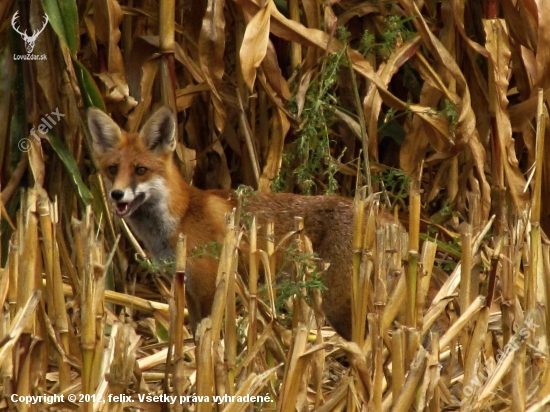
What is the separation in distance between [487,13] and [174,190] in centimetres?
194

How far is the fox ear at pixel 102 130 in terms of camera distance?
4637 millimetres

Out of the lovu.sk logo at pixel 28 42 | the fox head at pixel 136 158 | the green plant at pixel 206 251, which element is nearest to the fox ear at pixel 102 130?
the fox head at pixel 136 158

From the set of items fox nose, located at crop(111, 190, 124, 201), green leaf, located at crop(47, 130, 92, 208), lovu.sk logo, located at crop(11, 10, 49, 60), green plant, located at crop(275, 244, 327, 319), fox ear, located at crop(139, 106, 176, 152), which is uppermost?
lovu.sk logo, located at crop(11, 10, 49, 60)

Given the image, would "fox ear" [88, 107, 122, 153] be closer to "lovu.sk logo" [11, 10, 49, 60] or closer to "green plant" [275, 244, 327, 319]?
"lovu.sk logo" [11, 10, 49, 60]

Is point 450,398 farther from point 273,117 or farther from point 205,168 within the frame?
point 205,168

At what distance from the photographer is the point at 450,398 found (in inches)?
143

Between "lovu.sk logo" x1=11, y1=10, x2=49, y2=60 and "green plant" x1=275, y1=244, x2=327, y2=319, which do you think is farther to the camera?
"lovu.sk logo" x1=11, y1=10, x2=49, y2=60

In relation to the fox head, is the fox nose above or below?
below

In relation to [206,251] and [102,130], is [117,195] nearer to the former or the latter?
[102,130]

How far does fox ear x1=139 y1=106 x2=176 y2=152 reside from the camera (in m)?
4.77

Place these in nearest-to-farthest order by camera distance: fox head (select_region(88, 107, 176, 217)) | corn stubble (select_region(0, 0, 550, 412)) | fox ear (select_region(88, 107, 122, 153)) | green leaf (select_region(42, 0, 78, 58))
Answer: corn stubble (select_region(0, 0, 550, 412)) < green leaf (select_region(42, 0, 78, 58)) < fox ear (select_region(88, 107, 122, 153)) < fox head (select_region(88, 107, 176, 217))

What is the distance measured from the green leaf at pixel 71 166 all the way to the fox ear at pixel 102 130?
6.3 inches

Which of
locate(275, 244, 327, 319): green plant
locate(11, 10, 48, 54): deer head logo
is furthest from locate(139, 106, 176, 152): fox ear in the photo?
locate(275, 244, 327, 319): green plant

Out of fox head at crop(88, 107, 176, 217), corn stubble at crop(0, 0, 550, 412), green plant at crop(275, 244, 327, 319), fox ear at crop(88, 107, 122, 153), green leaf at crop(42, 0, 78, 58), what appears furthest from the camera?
fox head at crop(88, 107, 176, 217)
